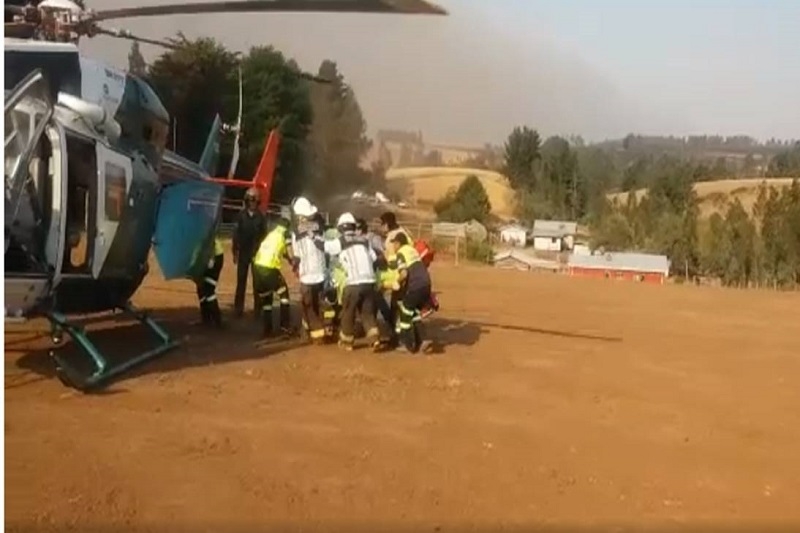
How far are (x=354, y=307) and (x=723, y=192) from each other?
24.1 m

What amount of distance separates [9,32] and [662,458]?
4381 millimetres

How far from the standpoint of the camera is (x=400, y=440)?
5.71 metres

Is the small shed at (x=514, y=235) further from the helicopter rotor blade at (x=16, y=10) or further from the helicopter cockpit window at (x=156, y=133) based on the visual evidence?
the helicopter rotor blade at (x=16, y=10)

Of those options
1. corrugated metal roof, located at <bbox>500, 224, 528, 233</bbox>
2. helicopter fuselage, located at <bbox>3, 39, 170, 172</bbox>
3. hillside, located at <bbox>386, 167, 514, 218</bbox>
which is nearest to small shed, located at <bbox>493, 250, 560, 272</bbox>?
corrugated metal roof, located at <bbox>500, 224, 528, 233</bbox>

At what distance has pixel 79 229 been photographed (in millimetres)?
6730

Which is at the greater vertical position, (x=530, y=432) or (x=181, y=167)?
(x=181, y=167)

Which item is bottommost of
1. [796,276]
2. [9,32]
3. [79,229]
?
[796,276]

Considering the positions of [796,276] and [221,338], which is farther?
[796,276]

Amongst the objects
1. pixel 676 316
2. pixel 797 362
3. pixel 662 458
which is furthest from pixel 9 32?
pixel 676 316

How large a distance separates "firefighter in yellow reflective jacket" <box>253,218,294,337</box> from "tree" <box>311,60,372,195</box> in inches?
89.9

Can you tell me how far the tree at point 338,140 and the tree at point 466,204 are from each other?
1979 mm

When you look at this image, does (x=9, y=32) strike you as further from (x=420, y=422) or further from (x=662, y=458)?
(x=662, y=458)

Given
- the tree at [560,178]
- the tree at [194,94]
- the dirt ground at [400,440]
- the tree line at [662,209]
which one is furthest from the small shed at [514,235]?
the dirt ground at [400,440]

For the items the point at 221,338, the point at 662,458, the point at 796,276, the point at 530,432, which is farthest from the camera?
the point at 796,276
